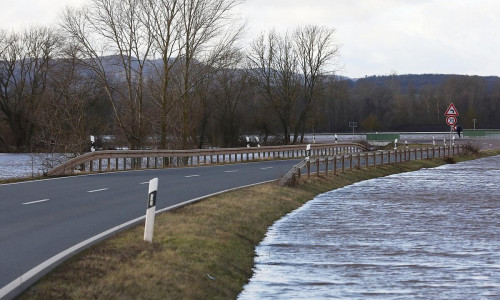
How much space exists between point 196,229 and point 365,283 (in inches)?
173

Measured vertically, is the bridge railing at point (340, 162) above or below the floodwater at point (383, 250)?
above

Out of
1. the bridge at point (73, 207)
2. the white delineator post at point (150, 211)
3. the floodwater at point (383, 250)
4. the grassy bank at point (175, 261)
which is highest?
the white delineator post at point (150, 211)

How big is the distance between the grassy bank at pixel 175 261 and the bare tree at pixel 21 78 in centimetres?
5948

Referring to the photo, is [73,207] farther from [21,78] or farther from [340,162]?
[21,78]

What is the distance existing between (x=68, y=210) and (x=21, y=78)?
63.8 m

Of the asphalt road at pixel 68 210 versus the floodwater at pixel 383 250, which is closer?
the asphalt road at pixel 68 210

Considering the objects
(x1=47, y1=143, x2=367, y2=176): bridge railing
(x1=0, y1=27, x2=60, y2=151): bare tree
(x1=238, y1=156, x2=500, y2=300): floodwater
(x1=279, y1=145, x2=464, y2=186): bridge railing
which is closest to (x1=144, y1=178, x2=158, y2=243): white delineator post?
(x1=238, y1=156, x2=500, y2=300): floodwater

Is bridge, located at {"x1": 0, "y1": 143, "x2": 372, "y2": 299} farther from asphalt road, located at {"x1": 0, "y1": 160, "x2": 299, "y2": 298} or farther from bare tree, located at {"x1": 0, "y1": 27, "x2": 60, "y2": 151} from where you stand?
bare tree, located at {"x1": 0, "y1": 27, "x2": 60, "y2": 151}

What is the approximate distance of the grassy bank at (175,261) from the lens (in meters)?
9.62

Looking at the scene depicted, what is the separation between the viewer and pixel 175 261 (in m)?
11.9

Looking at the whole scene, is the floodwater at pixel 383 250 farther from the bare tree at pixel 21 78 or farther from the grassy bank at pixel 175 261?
the bare tree at pixel 21 78

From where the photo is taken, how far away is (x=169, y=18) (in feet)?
152

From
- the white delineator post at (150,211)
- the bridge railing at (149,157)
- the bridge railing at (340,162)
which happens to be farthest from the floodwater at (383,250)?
the bridge railing at (149,157)

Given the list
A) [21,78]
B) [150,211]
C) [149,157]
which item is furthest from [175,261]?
[21,78]
